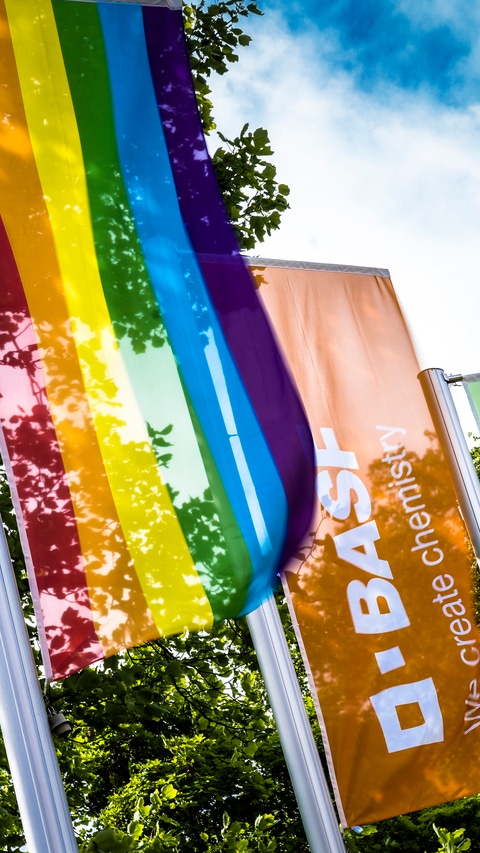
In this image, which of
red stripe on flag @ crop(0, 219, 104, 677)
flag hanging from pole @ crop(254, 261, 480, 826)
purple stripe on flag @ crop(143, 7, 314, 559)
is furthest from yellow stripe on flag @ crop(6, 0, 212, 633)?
flag hanging from pole @ crop(254, 261, 480, 826)

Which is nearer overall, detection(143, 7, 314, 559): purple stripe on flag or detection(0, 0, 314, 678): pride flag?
detection(0, 0, 314, 678): pride flag

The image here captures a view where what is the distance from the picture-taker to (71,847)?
228 centimetres

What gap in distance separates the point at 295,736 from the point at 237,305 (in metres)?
1.86

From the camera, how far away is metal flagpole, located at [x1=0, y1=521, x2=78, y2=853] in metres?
2.24

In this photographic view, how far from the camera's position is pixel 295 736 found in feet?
11.4

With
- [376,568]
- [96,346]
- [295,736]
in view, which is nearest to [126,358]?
[96,346]

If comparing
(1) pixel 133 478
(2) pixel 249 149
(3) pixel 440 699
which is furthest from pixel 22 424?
(2) pixel 249 149

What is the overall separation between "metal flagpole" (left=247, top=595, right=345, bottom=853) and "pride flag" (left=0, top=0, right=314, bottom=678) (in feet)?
2.78

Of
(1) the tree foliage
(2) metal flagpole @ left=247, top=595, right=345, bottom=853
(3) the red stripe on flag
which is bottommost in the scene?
(2) metal flagpole @ left=247, top=595, right=345, bottom=853

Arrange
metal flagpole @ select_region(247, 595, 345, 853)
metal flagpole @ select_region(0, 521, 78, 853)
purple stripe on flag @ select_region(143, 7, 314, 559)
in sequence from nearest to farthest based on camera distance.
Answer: metal flagpole @ select_region(0, 521, 78, 853) < purple stripe on flag @ select_region(143, 7, 314, 559) < metal flagpole @ select_region(247, 595, 345, 853)

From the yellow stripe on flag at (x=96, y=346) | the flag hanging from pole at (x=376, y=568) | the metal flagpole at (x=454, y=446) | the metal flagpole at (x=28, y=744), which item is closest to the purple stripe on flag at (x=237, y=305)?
the yellow stripe on flag at (x=96, y=346)

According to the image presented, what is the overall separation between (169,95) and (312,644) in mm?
2662

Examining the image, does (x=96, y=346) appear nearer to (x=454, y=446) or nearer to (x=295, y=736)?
(x=295, y=736)

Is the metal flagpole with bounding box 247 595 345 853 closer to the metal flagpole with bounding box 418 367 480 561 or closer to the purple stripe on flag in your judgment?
the purple stripe on flag
